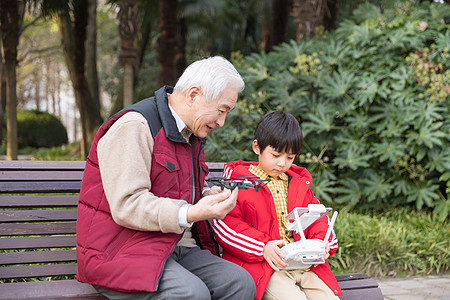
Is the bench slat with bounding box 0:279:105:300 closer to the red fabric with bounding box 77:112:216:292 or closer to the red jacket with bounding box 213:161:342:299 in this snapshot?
the red fabric with bounding box 77:112:216:292

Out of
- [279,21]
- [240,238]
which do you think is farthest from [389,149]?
[279,21]

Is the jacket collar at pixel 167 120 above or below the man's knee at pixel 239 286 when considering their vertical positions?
above

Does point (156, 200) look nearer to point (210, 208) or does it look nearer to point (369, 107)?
point (210, 208)

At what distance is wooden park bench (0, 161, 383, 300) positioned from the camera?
2.58 m

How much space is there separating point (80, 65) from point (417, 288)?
826 cm

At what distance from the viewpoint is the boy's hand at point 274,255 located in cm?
229

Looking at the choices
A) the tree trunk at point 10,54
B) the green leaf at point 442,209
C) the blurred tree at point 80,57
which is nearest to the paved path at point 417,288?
the green leaf at point 442,209

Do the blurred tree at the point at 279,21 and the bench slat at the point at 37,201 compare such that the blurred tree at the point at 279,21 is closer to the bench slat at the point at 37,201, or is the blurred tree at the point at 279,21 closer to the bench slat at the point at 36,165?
the bench slat at the point at 36,165

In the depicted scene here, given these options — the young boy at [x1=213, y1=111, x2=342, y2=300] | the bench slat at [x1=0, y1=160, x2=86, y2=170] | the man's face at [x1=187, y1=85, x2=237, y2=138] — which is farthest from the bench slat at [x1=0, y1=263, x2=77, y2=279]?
the man's face at [x1=187, y1=85, x2=237, y2=138]

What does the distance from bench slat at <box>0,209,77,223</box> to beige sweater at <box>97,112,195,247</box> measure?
0.88 metres

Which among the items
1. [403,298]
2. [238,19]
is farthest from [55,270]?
[238,19]

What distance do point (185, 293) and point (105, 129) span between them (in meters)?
0.73

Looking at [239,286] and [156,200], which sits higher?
[156,200]

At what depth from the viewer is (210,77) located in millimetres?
2168
